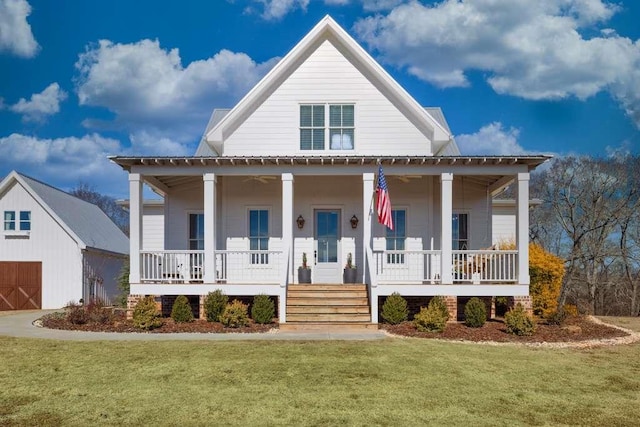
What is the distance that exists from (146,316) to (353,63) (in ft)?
33.7

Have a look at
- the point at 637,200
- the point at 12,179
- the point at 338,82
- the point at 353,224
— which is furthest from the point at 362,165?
the point at 637,200

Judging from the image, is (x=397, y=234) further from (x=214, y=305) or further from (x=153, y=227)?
(x=153, y=227)

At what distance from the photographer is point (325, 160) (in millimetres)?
15281

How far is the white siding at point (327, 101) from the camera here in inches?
694

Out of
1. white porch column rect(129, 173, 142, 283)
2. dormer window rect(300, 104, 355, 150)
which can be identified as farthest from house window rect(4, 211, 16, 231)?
dormer window rect(300, 104, 355, 150)

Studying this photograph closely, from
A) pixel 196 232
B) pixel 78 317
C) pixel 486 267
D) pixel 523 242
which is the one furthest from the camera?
pixel 196 232

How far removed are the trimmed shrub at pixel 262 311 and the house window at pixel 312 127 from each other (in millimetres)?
5530

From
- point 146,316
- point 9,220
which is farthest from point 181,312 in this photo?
point 9,220

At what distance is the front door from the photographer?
57.5 ft

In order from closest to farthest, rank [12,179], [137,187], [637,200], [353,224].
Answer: [137,187]
[353,224]
[12,179]
[637,200]

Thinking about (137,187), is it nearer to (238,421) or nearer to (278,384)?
(278,384)

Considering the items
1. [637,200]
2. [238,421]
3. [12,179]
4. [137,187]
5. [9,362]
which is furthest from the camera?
[637,200]

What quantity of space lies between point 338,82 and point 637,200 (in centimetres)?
2202

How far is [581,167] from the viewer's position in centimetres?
3297
